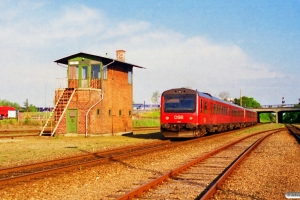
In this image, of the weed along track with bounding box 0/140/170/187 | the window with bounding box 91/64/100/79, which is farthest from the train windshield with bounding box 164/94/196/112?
the weed along track with bounding box 0/140/170/187

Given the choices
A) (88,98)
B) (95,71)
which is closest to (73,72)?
(95,71)

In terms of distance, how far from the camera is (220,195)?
7.67 meters

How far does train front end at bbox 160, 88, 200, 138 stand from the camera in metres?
23.2

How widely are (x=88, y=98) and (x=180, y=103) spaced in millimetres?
7575

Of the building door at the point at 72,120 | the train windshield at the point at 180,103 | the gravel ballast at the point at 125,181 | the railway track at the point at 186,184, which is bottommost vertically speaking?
the gravel ballast at the point at 125,181

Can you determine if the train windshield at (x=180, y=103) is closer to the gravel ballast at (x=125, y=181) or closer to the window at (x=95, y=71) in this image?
the window at (x=95, y=71)

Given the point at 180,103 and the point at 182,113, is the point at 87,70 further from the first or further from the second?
the point at 182,113

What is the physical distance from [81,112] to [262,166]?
17.9 m

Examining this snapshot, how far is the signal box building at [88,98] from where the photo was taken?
2797 cm

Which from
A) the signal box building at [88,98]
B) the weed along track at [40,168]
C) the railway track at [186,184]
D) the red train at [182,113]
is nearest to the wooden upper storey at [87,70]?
the signal box building at [88,98]

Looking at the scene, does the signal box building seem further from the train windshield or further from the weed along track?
the weed along track

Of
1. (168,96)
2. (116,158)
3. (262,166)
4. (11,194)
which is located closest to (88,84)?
(168,96)

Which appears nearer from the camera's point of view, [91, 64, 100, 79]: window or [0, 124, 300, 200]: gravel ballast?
[0, 124, 300, 200]: gravel ballast

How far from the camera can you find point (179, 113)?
23.4 m
